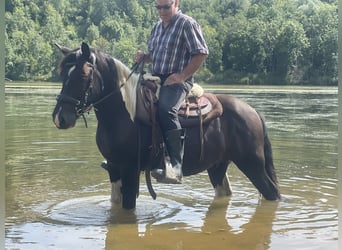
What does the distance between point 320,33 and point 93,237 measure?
7675 cm

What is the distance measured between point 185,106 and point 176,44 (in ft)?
2.64

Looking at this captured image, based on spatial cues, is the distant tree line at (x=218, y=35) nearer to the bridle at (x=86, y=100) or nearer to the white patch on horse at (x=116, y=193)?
the white patch on horse at (x=116, y=193)

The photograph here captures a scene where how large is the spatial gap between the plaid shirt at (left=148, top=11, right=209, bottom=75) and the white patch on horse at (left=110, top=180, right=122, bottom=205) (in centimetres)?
154

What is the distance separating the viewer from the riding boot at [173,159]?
6289 mm

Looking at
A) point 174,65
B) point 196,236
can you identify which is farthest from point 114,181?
point 174,65

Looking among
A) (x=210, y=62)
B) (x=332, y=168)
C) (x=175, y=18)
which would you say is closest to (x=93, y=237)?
(x=175, y=18)

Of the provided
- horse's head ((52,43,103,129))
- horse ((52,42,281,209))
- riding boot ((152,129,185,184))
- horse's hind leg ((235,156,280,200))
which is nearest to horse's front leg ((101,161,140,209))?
horse ((52,42,281,209))

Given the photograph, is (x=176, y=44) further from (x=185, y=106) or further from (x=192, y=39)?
(x=185, y=106)

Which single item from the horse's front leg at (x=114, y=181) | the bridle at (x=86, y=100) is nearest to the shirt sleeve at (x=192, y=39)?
the bridle at (x=86, y=100)

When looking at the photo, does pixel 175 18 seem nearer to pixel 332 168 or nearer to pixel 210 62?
pixel 332 168

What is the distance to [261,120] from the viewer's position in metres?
7.50

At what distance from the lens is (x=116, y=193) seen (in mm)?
7055

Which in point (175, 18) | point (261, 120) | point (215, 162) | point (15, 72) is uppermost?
point (175, 18)

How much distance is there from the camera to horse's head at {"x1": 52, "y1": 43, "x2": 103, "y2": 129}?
594cm
